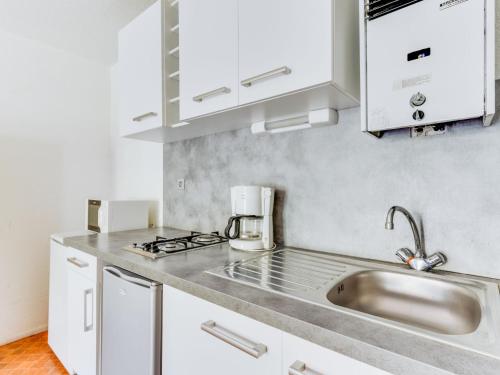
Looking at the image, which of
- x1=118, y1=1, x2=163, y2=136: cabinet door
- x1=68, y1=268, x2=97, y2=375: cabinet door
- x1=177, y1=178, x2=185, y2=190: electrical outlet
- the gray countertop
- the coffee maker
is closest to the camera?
the gray countertop

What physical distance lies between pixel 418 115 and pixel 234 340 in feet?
2.92

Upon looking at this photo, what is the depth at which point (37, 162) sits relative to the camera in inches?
94.0

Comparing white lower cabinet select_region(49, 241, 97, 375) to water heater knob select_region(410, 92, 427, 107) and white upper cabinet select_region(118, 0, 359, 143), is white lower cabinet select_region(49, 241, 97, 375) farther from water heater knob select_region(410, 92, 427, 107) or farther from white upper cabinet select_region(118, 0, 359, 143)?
water heater knob select_region(410, 92, 427, 107)

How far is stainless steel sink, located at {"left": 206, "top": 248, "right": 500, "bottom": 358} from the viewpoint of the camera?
835 millimetres

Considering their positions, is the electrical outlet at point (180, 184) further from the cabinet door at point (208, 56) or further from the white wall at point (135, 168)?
the cabinet door at point (208, 56)

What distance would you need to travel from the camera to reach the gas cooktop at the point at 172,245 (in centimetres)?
132

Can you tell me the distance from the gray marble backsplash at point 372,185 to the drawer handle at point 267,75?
1.28 ft

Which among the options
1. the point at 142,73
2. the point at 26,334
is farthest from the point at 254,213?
the point at 26,334

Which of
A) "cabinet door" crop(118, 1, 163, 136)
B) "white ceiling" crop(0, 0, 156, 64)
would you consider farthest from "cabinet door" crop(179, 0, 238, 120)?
"white ceiling" crop(0, 0, 156, 64)

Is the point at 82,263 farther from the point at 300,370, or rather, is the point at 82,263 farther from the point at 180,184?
the point at 300,370

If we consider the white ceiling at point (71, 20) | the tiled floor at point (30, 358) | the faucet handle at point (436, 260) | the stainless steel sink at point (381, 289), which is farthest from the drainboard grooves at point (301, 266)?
the white ceiling at point (71, 20)

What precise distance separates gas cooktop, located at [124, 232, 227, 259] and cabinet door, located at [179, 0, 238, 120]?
0.67 m

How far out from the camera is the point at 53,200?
248 cm

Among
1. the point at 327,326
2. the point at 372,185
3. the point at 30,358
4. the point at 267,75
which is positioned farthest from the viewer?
the point at 30,358
